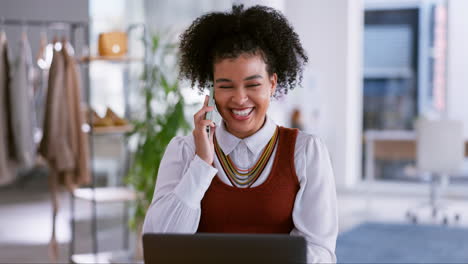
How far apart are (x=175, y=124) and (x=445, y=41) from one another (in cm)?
471

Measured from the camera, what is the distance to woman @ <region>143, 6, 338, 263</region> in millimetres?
1585

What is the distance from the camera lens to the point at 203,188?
156 cm

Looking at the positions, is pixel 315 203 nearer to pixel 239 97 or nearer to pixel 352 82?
pixel 239 97

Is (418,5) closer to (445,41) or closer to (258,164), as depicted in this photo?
(445,41)

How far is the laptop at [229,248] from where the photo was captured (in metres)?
1.19

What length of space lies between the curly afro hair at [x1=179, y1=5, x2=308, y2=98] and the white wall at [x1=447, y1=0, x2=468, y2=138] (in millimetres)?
6549

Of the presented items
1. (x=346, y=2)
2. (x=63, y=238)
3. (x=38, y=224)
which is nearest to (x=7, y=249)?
(x=63, y=238)

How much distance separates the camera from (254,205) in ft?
5.27

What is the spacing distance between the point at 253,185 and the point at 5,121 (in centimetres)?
308

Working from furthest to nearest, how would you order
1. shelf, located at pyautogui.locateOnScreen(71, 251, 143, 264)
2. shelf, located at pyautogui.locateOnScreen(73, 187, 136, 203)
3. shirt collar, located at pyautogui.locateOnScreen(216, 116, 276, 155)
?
1. shelf, located at pyautogui.locateOnScreen(71, 251, 143, 264)
2. shelf, located at pyautogui.locateOnScreen(73, 187, 136, 203)
3. shirt collar, located at pyautogui.locateOnScreen(216, 116, 276, 155)

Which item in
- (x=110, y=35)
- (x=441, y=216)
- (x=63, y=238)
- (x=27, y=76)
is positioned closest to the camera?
(x=27, y=76)

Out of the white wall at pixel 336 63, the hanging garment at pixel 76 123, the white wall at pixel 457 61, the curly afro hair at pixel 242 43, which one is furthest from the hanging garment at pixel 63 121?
the white wall at pixel 457 61

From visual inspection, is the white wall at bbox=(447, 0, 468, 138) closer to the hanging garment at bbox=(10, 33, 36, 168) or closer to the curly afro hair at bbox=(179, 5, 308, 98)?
the hanging garment at bbox=(10, 33, 36, 168)

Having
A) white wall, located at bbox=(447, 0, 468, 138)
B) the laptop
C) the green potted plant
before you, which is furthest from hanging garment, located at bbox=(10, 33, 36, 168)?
white wall, located at bbox=(447, 0, 468, 138)
